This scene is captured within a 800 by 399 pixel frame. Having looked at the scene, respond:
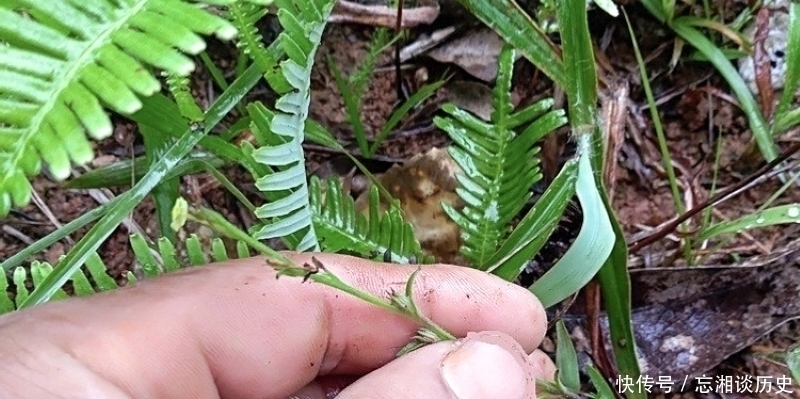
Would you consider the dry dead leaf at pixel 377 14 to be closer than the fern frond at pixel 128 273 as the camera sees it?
No

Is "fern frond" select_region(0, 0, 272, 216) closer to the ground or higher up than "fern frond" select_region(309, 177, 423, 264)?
higher up

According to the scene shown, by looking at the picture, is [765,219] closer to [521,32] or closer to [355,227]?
[521,32]

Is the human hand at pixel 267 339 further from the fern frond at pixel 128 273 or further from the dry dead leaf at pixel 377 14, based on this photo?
the dry dead leaf at pixel 377 14

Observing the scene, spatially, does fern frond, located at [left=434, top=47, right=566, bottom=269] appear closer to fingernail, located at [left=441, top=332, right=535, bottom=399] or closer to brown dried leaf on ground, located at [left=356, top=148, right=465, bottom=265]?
brown dried leaf on ground, located at [left=356, top=148, right=465, bottom=265]

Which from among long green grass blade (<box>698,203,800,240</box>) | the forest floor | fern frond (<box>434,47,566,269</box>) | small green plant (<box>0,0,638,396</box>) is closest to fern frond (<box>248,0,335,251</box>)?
small green plant (<box>0,0,638,396</box>)

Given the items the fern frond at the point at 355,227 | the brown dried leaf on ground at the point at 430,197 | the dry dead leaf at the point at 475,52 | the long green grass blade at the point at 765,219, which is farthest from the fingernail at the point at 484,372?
the dry dead leaf at the point at 475,52

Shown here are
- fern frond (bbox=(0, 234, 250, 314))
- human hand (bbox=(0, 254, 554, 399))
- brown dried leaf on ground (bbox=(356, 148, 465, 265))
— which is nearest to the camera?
human hand (bbox=(0, 254, 554, 399))

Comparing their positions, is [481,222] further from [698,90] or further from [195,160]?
[698,90]
